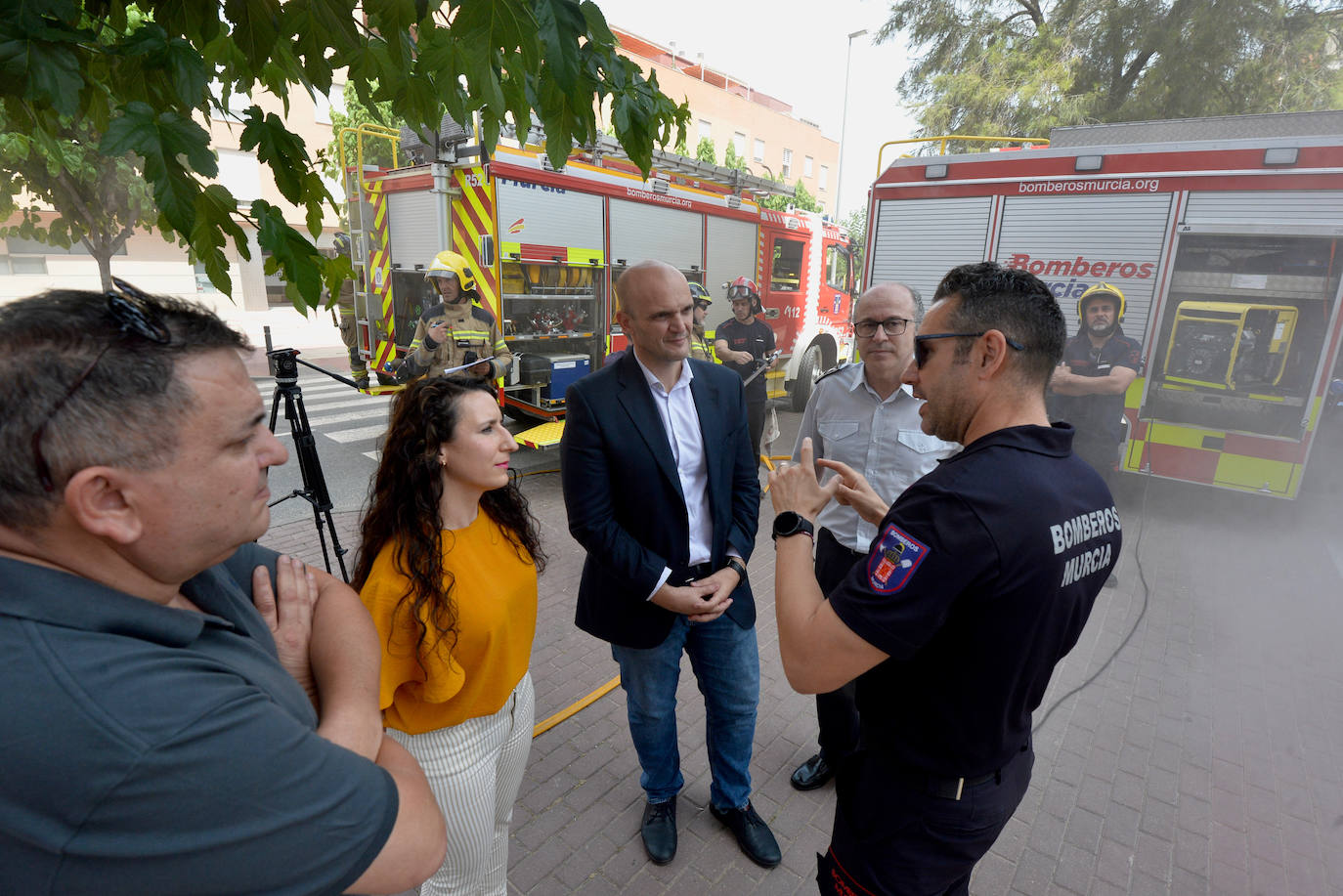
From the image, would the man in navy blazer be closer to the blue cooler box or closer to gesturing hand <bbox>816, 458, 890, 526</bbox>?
gesturing hand <bbox>816, 458, 890, 526</bbox>

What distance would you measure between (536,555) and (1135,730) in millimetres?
3236

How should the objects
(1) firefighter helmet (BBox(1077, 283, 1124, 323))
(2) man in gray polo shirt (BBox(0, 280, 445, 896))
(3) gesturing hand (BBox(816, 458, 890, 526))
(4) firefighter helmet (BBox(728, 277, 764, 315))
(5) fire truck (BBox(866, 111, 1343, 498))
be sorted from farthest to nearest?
1. (4) firefighter helmet (BBox(728, 277, 764, 315))
2. (5) fire truck (BBox(866, 111, 1343, 498))
3. (1) firefighter helmet (BBox(1077, 283, 1124, 323))
4. (3) gesturing hand (BBox(816, 458, 890, 526))
5. (2) man in gray polo shirt (BBox(0, 280, 445, 896))

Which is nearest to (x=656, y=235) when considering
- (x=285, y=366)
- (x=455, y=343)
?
(x=455, y=343)

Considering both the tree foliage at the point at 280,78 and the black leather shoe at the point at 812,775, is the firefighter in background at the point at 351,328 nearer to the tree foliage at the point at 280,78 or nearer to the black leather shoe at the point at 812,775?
the tree foliage at the point at 280,78

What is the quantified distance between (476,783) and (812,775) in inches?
66.1

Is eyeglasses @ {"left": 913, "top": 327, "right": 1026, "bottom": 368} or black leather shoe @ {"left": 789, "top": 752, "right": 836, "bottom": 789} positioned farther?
Answer: black leather shoe @ {"left": 789, "top": 752, "right": 836, "bottom": 789}

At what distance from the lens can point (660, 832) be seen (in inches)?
101

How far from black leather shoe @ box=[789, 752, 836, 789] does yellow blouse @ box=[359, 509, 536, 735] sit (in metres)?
1.62

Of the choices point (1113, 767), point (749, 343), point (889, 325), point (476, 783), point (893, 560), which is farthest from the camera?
point (749, 343)

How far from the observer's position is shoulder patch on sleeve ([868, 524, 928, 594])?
132 centimetres

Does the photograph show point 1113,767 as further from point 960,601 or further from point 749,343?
point 749,343

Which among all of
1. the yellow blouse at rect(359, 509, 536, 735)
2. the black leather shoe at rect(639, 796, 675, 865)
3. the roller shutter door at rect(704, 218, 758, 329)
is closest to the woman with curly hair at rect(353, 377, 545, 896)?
the yellow blouse at rect(359, 509, 536, 735)

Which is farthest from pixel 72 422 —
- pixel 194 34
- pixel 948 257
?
pixel 948 257

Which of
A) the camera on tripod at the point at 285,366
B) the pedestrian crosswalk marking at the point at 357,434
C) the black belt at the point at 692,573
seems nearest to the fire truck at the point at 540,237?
the pedestrian crosswalk marking at the point at 357,434
